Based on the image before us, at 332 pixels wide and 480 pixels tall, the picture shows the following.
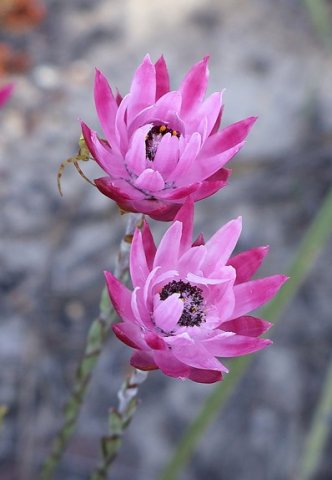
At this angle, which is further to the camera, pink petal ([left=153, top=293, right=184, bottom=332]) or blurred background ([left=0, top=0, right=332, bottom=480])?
blurred background ([left=0, top=0, right=332, bottom=480])

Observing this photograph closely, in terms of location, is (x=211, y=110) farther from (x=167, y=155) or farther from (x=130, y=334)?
(x=130, y=334)

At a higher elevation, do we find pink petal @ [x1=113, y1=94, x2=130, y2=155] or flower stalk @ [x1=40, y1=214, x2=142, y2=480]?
pink petal @ [x1=113, y1=94, x2=130, y2=155]

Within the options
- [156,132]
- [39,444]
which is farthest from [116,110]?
[39,444]

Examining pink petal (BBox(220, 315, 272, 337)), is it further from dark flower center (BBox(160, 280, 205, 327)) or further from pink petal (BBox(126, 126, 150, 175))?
pink petal (BBox(126, 126, 150, 175))

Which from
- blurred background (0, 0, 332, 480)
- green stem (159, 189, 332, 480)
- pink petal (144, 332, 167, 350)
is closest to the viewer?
pink petal (144, 332, 167, 350)

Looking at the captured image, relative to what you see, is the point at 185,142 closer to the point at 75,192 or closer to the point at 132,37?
the point at 75,192

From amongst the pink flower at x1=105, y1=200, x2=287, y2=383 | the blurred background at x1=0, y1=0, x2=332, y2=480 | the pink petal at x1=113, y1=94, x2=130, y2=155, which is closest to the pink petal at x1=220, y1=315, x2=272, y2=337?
the pink flower at x1=105, y1=200, x2=287, y2=383
